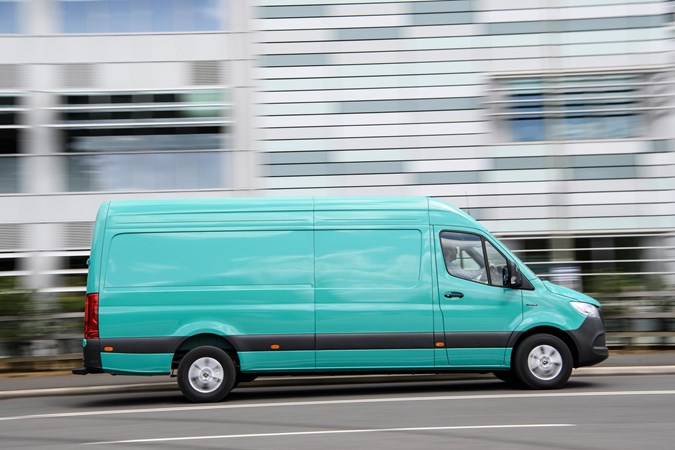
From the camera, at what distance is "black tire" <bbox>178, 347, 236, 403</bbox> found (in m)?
10.2

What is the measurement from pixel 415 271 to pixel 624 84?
978 cm

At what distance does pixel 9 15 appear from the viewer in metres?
18.4

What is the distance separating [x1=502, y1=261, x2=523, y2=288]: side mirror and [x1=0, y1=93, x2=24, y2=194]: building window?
11.1m

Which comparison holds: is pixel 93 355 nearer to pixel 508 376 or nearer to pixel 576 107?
pixel 508 376

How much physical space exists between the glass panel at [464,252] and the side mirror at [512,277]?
0.23 meters

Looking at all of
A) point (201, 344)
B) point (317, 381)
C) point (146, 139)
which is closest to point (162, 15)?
point (146, 139)

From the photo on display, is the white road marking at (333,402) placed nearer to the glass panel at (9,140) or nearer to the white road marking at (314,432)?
the white road marking at (314,432)

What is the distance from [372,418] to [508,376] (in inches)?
116

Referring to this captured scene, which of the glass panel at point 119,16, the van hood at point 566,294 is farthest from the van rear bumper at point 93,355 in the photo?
the glass panel at point 119,16

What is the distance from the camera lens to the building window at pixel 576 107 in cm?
1830

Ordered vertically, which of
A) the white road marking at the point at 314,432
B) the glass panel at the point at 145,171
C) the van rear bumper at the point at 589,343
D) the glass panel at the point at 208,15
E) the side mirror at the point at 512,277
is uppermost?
the glass panel at the point at 208,15

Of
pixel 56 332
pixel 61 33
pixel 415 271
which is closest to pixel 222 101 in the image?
pixel 61 33

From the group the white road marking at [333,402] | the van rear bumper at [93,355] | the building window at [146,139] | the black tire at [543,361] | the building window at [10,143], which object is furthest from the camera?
the building window at [146,139]

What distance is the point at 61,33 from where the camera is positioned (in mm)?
18359
